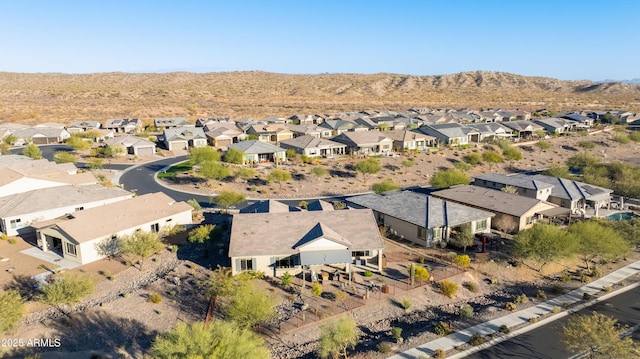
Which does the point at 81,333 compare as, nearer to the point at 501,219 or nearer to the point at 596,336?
the point at 596,336

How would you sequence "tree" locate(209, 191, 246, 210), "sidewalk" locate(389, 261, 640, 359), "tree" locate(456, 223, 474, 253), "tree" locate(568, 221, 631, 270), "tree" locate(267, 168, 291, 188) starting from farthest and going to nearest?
"tree" locate(267, 168, 291, 188)
"tree" locate(209, 191, 246, 210)
"tree" locate(456, 223, 474, 253)
"tree" locate(568, 221, 631, 270)
"sidewalk" locate(389, 261, 640, 359)

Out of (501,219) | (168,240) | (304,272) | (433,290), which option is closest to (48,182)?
(168,240)

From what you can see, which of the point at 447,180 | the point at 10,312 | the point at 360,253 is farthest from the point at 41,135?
the point at 360,253

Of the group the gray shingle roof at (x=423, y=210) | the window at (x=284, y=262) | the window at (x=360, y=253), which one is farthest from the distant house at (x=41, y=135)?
the window at (x=360, y=253)

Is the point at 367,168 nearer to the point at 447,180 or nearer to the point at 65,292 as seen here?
the point at 447,180

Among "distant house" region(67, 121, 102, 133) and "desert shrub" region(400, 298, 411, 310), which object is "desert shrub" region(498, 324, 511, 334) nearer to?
"desert shrub" region(400, 298, 411, 310)

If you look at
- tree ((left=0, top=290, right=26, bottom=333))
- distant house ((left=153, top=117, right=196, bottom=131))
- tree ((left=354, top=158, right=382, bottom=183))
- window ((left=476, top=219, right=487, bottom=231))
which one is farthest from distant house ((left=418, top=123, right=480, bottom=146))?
tree ((left=0, top=290, right=26, bottom=333))
